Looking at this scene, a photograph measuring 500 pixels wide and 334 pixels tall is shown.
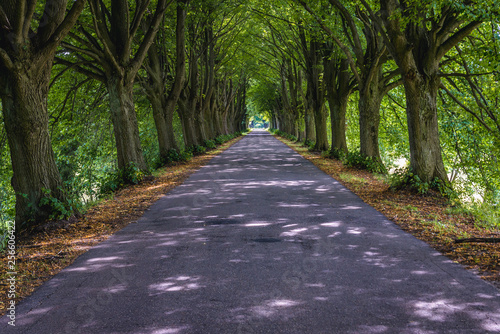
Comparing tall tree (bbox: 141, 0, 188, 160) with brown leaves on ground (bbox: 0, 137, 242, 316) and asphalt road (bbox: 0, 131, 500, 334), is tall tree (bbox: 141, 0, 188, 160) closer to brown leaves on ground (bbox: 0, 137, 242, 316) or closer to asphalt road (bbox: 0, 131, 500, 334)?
brown leaves on ground (bbox: 0, 137, 242, 316)

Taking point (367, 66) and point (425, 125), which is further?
Answer: point (367, 66)

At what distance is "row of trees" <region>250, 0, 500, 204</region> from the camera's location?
8.70 metres

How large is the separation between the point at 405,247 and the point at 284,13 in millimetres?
17899

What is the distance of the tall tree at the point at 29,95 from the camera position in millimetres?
6332

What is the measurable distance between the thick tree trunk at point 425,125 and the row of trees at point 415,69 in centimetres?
2

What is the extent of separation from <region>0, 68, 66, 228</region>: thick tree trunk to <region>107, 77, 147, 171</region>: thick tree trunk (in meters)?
4.68

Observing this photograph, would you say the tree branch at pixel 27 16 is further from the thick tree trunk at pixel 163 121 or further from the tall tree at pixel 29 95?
the thick tree trunk at pixel 163 121

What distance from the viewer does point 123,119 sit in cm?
1166

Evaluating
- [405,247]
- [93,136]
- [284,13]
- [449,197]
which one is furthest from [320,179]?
[284,13]

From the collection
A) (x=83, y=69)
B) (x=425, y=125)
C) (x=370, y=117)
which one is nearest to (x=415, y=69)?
(x=425, y=125)

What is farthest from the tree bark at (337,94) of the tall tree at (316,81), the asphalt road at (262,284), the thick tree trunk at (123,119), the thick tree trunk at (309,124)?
the asphalt road at (262,284)

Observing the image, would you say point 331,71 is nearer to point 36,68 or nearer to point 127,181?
point 127,181

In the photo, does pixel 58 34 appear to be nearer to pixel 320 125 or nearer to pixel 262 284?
pixel 262 284

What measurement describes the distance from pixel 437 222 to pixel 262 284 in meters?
3.82
